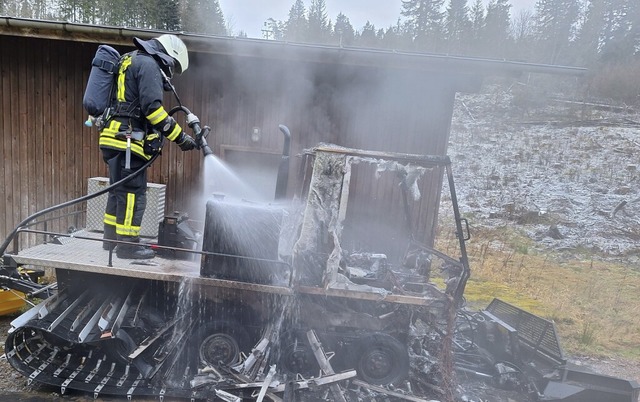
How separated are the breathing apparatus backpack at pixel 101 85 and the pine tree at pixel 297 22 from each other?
21.5 m

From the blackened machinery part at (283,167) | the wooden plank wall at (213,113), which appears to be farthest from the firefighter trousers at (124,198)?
the wooden plank wall at (213,113)

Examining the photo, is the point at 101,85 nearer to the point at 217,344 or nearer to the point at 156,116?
the point at 156,116

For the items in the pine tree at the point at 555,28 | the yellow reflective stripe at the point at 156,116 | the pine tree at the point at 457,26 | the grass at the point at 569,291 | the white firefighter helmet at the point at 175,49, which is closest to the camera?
the yellow reflective stripe at the point at 156,116

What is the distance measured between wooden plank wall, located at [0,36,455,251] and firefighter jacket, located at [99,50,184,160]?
2512 millimetres

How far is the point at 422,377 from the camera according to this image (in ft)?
13.8

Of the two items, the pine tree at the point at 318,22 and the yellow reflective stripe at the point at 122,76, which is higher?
the pine tree at the point at 318,22

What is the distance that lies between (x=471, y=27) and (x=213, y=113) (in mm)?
29467

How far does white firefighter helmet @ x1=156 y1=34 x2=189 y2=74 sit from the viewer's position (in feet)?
13.6

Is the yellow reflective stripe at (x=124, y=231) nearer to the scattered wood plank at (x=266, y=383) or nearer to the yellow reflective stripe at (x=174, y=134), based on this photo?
the yellow reflective stripe at (x=174, y=134)

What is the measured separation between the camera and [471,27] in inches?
1195

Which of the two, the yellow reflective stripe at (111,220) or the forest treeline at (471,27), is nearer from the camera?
the yellow reflective stripe at (111,220)

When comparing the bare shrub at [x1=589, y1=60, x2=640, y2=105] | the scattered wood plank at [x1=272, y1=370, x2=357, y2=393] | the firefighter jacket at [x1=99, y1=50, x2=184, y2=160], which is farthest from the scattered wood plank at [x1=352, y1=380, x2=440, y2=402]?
the bare shrub at [x1=589, y1=60, x2=640, y2=105]

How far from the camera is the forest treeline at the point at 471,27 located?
68.8 ft

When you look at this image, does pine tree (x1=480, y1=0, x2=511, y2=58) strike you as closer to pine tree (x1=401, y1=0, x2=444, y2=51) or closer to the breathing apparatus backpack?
pine tree (x1=401, y1=0, x2=444, y2=51)
